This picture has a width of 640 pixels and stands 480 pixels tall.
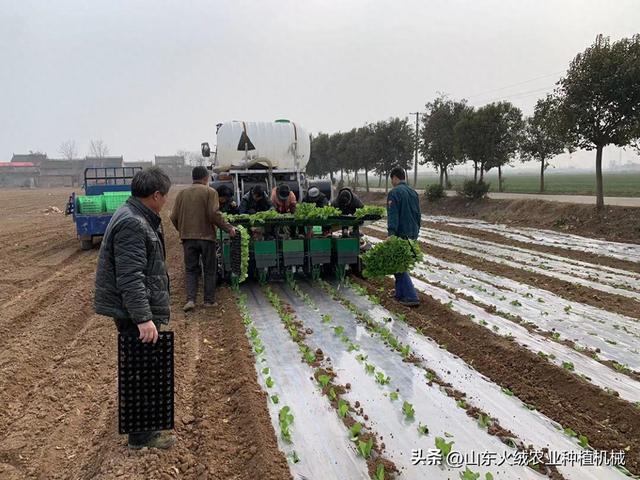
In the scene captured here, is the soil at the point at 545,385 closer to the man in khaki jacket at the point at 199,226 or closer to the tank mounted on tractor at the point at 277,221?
the tank mounted on tractor at the point at 277,221

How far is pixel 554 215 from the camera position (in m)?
17.8

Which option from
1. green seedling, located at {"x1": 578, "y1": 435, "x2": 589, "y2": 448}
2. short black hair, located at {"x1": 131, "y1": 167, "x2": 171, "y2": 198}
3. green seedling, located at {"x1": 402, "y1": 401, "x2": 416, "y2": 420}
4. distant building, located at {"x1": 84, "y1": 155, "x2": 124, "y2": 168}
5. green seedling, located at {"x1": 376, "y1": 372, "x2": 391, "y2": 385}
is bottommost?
green seedling, located at {"x1": 578, "y1": 435, "x2": 589, "y2": 448}

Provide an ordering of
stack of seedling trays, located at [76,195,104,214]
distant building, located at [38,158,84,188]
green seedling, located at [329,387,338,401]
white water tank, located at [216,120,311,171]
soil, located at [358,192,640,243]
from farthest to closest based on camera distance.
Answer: distant building, located at [38,158,84,188] < soil, located at [358,192,640,243] < stack of seedling trays, located at [76,195,104,214] < white water tank, located at [216,120,311,171] < green seedling, located at [329,387,338,401]

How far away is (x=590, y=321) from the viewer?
6395mm

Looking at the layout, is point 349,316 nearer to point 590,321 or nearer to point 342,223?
point 342,223

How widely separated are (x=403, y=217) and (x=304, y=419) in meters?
4.15

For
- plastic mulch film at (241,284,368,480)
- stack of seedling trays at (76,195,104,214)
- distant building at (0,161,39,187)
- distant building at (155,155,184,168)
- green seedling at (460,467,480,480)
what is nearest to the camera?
green seedling at (460,467,480,480)

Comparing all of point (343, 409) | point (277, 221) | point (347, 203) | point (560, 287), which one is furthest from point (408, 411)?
point (560, 287)

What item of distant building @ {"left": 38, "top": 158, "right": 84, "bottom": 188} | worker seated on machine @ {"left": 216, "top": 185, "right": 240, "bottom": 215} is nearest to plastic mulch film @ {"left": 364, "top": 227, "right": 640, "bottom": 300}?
worker seated on machine @ {"left": 216, "top": 185, "right": 240, "bottom": 215}

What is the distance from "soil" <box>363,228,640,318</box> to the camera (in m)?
7.11

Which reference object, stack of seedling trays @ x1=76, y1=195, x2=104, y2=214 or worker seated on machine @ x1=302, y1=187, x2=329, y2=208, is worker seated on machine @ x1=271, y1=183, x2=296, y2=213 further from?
stack of seedling trays @ x1=76, y1=195, x2=104, y2=214

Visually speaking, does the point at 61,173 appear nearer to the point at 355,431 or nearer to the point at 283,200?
the point at 283,200

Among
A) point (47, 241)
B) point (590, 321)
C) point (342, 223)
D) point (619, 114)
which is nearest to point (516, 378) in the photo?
point (590, 321)

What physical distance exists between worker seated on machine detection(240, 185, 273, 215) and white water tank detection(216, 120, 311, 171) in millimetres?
1934
